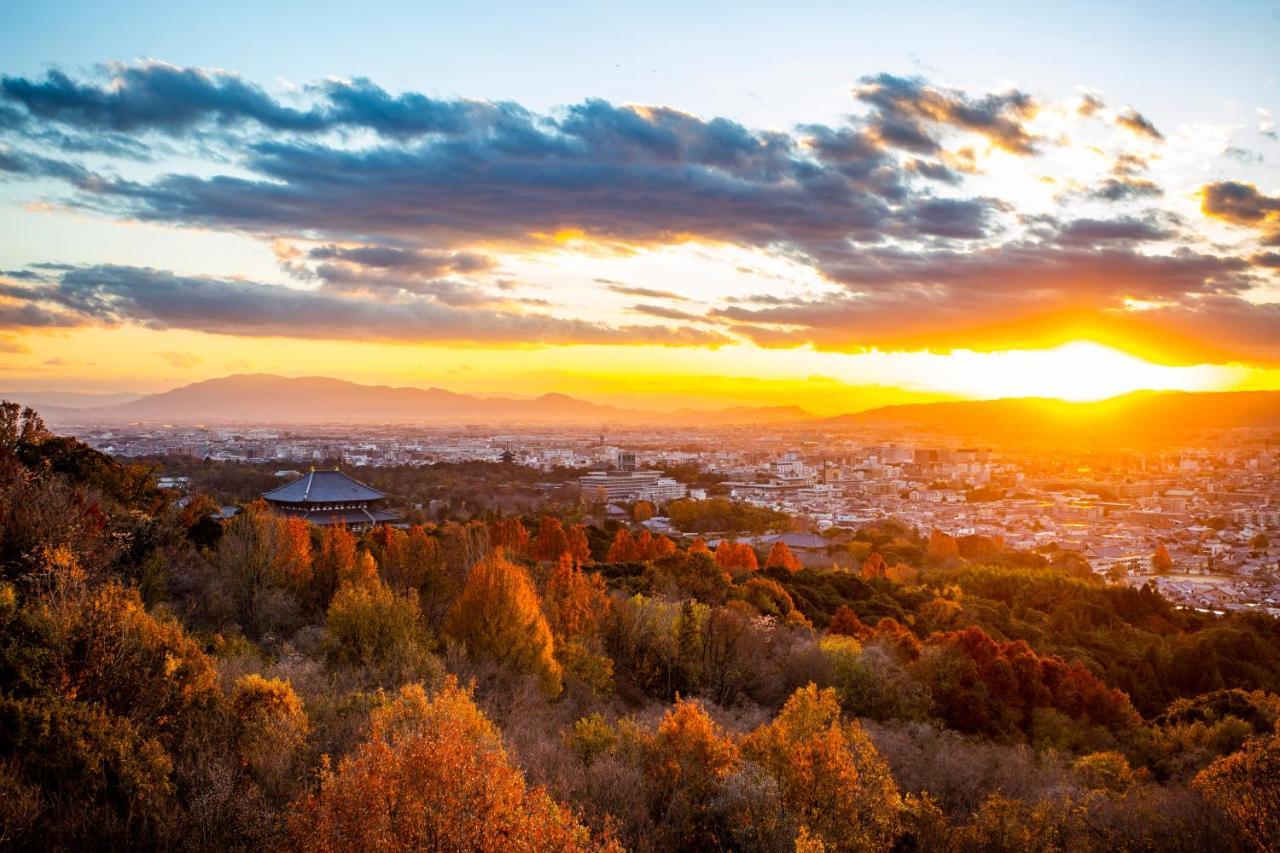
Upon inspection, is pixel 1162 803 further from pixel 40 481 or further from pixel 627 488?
pixel 627 488

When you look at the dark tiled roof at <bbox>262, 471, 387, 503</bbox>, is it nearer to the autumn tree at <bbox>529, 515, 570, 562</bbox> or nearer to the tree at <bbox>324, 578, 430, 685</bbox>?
the autumn tree at <bbox>529, 515, 570, 562</bbox>

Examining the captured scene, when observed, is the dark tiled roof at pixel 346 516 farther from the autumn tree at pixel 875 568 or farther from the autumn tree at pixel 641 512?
the autumn tree at pixel 641 512

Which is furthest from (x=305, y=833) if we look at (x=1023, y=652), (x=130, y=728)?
(x=1023, y=652)

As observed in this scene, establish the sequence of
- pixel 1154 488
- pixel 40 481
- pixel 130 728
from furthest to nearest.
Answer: pixel 1154 488 < pixel 40 481 < pixel 130 728

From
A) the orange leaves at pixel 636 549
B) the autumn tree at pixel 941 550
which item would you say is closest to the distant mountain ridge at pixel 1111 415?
the autumn tree at pixel 941 550

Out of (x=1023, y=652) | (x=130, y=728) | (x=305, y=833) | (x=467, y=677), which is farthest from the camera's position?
(x=1023, y=652)

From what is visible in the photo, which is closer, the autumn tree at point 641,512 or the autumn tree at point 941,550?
the autumn tree at point 941,550
